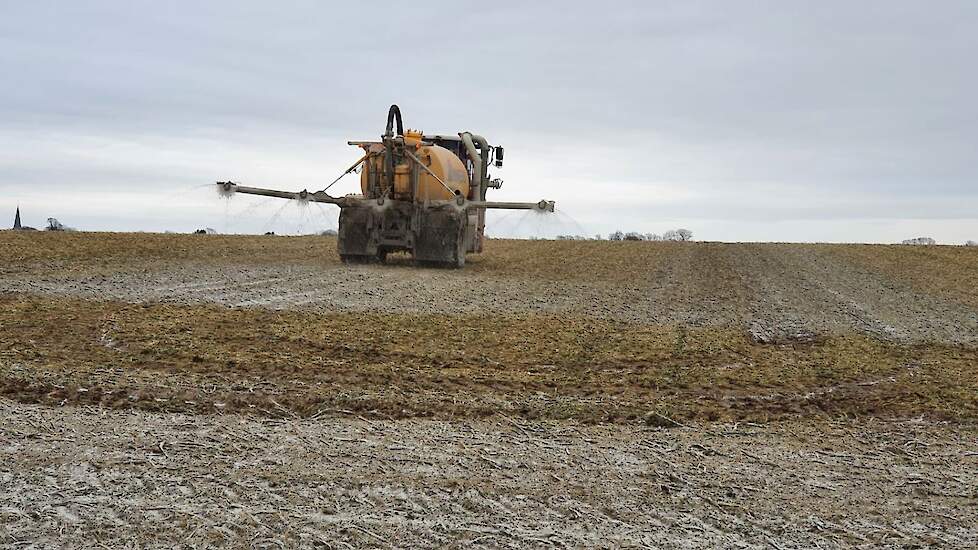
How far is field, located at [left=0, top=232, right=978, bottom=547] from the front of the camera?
4.86 metres

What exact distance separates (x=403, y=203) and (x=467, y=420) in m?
13.8

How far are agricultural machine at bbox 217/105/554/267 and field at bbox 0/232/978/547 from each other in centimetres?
549

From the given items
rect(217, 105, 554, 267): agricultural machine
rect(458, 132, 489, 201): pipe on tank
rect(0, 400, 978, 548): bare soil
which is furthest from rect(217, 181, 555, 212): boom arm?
rect(0, 400, 978, 548): bare soil

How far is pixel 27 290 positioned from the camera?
1312cm

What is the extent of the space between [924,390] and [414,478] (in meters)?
5.33

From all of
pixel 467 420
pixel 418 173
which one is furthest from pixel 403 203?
pixel 467 420

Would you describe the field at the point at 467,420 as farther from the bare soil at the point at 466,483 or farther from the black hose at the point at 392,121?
the black hose at the point at 392,121

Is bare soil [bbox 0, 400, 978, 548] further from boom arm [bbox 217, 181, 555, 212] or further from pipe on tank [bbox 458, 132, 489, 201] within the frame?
pipe on tank [bbox 458, 132, 489, 201]

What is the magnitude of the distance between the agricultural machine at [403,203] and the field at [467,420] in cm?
549

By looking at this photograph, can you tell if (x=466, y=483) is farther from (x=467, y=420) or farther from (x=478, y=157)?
(x=478, y=157)

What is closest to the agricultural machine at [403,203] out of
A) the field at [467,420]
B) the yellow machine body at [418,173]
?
the yellow machine body at [418,173]

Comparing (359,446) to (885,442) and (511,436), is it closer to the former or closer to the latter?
(511,436)

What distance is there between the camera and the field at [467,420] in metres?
4.86

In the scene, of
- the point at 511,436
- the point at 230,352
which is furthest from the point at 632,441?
the point at 230,352
